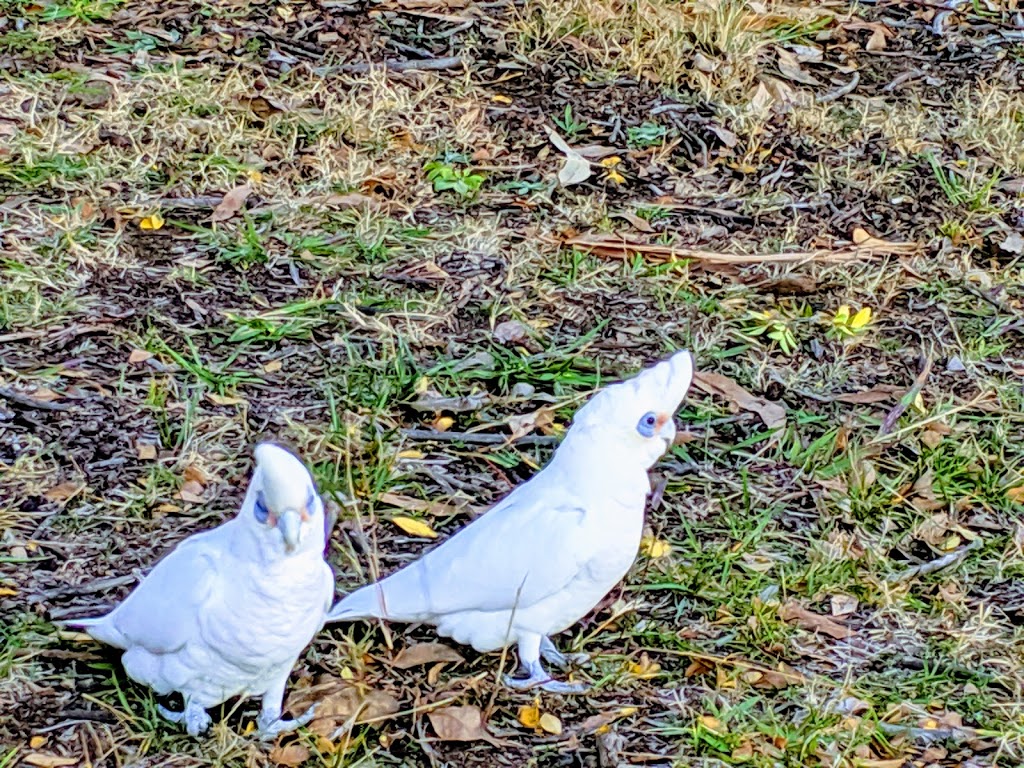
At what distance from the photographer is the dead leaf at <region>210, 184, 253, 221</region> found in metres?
4.33

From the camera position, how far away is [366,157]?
4648 mm

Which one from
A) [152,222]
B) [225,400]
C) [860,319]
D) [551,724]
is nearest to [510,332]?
→ [225,400]

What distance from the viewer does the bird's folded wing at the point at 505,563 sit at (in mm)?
2650

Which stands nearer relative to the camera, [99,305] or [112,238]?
[99,305]

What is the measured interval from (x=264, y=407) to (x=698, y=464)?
1.17 m

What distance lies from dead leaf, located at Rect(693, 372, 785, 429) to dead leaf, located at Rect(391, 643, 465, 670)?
1.24m

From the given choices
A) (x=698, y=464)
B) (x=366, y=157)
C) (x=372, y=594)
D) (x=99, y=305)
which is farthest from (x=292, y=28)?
(x=372, y=594)

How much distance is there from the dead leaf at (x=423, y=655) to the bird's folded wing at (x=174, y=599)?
54 centimetres

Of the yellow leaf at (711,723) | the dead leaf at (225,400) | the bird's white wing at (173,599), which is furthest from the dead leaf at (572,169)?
the bird's white wing at (173,599)

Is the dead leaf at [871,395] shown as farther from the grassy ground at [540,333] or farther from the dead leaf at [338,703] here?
the dead leaf at [338,703]

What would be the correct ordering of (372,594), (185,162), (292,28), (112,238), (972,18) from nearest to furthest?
(372,594) < (112,238) < (185,162) < (292,28) < (972,18)

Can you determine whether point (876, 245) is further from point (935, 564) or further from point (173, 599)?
point (173, 599)

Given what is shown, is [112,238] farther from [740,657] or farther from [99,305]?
[740,657]

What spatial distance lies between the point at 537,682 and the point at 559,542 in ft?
1.21
